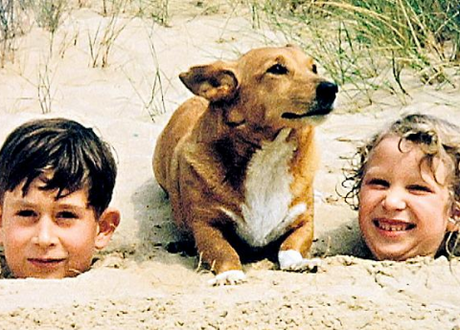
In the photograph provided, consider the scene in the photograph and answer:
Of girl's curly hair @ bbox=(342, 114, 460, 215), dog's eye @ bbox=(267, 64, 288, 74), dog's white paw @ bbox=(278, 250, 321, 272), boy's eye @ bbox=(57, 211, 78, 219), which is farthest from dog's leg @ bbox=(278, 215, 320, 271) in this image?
boy's eye @ bbox=(57, 211, 78, 219)

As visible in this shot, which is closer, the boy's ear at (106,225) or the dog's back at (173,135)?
the boy's ear at (106,225)

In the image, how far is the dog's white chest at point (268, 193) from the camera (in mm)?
4199

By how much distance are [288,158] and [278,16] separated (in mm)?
4029

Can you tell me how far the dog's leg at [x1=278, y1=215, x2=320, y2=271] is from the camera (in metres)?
3.96

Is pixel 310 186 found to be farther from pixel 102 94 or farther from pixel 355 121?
pixel 102 94

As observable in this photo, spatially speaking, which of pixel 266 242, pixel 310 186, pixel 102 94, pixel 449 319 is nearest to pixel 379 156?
pixel 310 186

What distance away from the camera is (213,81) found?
14.0 ft

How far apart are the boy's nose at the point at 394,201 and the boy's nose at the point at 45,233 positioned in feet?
4.91

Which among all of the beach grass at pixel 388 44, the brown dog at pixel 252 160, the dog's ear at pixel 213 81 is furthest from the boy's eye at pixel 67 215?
the beach grass at pixel 388 44

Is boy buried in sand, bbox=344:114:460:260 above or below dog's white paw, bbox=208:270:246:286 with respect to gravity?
above

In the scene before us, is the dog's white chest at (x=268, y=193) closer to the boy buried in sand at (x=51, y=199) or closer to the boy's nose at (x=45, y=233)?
the boy buried in sand at (x=51, y=199)

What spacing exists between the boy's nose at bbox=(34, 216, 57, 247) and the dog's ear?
91 cm

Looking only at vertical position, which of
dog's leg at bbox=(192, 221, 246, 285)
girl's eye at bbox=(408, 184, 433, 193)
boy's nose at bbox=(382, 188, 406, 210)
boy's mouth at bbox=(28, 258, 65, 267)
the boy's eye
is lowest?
boy's mouth at bbox=(28, 258, 65, 267)

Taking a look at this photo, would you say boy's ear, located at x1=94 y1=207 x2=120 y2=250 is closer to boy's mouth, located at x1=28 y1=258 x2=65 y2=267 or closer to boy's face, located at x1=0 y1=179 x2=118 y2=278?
boy's face, located at x1=0 y1=179 x2=118 y2=278
